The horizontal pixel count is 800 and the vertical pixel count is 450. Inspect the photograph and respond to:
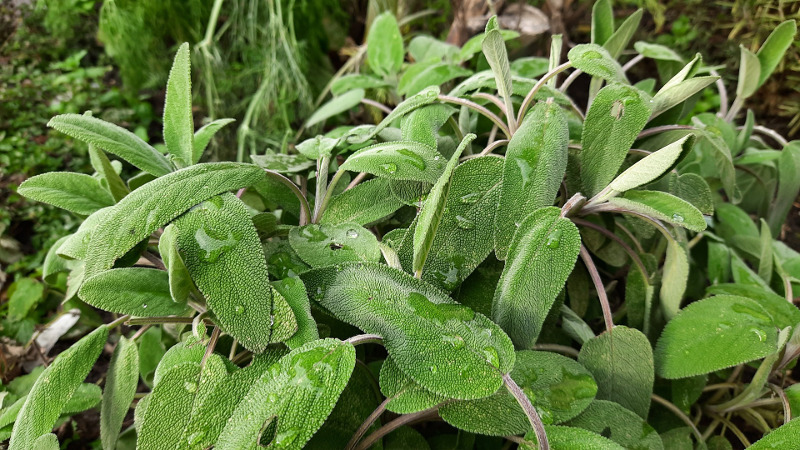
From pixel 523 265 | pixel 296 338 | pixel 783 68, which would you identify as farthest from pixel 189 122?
pixel 783 68

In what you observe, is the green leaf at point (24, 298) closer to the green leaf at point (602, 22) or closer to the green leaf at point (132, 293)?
the green leaf at point (132, 293)

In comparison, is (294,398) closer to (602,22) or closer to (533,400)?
(533,400)

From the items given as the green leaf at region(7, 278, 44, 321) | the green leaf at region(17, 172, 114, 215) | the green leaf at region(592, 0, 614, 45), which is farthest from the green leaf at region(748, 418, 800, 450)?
the green leaf at region(7, 278, 44, 321)

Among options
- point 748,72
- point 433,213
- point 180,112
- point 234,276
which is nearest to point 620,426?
point 433,213

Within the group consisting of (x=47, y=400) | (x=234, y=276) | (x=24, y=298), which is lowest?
(x=24, y=298)

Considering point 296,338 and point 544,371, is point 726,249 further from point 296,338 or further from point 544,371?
point 296,338

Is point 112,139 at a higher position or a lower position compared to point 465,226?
higher
